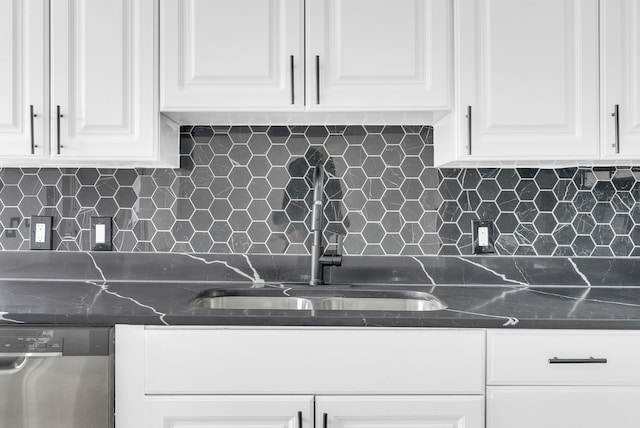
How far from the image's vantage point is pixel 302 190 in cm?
209

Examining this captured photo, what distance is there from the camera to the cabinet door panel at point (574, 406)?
4.67ft

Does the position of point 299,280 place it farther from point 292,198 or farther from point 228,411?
point 228,411

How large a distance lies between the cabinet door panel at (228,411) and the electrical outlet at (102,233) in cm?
84

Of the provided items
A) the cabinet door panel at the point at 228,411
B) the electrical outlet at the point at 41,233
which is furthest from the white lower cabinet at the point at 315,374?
the electrical outlet at the point at 41,233

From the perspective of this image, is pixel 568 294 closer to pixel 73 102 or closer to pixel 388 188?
pixel 388 188

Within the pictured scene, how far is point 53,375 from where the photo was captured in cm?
142

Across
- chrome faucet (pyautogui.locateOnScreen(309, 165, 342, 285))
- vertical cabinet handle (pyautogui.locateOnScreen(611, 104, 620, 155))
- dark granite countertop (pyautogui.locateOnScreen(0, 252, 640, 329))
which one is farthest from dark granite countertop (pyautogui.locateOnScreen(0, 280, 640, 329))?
vertical cabinet handle (pyautogui.locateOnScreen(611, 104, 620, 155))

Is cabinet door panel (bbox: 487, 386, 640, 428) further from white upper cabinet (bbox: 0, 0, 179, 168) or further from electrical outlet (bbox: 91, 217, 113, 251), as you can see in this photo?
electrical outlet (bbox: 91, 217, 113, 251)

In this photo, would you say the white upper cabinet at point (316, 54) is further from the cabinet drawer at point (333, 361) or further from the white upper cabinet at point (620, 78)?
the cabinet drawer at point (333, 361)

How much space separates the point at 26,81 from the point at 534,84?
1.70 m

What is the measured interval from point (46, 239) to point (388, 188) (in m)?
1.40

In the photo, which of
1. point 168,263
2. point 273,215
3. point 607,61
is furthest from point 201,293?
point 607,61

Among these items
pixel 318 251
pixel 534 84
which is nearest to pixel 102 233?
pixel 318 251

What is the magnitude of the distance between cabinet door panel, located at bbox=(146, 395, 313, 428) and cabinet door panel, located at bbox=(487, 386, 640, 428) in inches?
23.5
